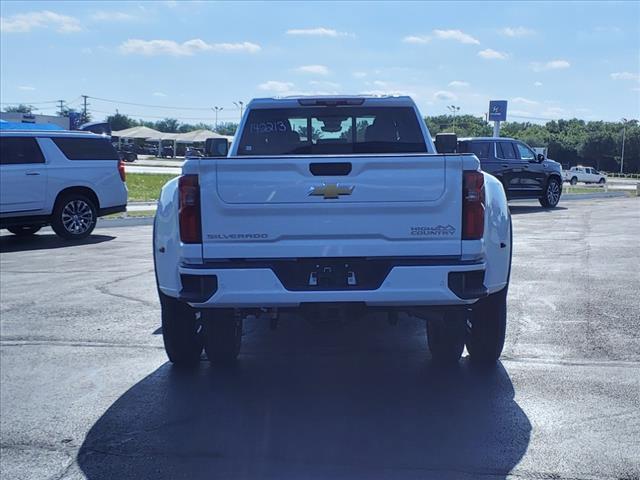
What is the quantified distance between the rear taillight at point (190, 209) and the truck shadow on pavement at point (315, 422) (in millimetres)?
1202

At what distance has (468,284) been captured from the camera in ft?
14.8

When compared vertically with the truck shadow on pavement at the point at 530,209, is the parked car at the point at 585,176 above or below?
below

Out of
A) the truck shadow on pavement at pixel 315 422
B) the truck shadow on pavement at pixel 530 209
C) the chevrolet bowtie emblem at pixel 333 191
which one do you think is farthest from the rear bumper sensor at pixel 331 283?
the truck shadow on pavement at pixel 530 209

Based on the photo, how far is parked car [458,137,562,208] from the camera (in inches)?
775

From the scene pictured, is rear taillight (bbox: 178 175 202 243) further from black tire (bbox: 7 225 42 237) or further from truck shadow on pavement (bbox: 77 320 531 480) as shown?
black tire (bbox: 7 225 42 237)

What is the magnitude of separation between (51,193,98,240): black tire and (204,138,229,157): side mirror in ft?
26.7

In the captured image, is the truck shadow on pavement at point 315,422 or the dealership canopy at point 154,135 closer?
the truck shadow on pavement at point 315,422

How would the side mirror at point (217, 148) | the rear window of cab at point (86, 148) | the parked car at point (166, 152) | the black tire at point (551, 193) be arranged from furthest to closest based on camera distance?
the parked car at point (166, 152) < the black tire at point (551, 193) < the rear window of cab at point (86, 148) < the side mirror at point (217, 148)

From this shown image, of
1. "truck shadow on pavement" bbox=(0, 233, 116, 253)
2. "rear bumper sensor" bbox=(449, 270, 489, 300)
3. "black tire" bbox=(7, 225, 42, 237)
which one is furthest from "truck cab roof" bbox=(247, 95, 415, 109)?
"black tire" bbox=(7, 225, 42, 237)

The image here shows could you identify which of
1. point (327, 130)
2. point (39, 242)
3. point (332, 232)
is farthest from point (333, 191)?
point (39, 242)

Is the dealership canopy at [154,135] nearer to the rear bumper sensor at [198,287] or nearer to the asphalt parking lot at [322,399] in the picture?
the asphalt parking lot at [322,399]

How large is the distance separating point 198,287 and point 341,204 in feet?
3.40

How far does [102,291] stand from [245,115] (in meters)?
3.49

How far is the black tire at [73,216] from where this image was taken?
14.0 m
